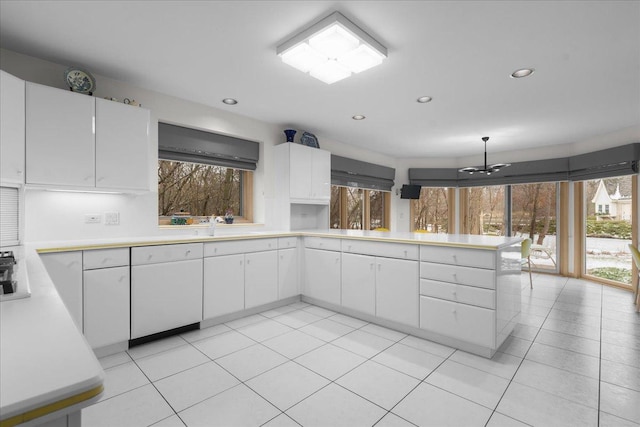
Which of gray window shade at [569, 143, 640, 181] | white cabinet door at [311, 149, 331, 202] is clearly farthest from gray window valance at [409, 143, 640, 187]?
white cabinet door at [311, 149, 331, 202]

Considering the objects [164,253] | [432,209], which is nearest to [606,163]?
[432,209]

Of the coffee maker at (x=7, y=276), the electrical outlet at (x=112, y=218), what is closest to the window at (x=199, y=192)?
the electrical outlet at (x=112, y=218)

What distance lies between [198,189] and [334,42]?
8.25 ft

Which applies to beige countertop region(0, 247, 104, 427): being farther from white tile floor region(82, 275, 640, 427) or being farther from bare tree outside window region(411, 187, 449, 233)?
bare tree outside window region(411, 187, 449, 233)

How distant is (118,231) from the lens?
3.04 meters

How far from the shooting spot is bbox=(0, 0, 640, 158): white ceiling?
203 centimetres

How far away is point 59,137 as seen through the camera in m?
2.45

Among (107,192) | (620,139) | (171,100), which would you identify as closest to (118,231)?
(107,192)

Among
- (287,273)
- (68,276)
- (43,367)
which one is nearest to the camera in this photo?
(43,367)

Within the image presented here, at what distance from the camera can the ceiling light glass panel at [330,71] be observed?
260 centimetres

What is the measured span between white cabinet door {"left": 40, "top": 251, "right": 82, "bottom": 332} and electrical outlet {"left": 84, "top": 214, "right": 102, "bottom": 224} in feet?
2.13

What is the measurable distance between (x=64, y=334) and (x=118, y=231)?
275cm

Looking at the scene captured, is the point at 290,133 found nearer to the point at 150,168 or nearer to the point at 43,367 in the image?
the point at 150,168

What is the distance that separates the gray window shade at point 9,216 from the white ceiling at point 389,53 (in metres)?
1.18
